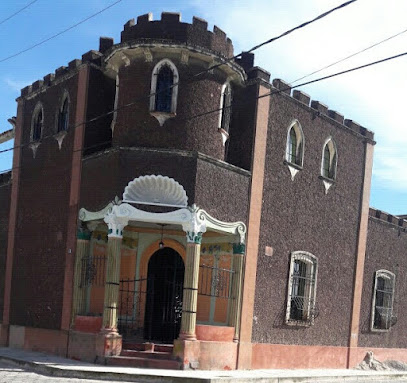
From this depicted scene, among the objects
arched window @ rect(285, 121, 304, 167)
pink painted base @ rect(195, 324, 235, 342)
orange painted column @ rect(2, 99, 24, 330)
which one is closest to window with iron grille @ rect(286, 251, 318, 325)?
arched window @ rect(285, 121, 304, 167)

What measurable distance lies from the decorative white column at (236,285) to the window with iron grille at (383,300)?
772cm

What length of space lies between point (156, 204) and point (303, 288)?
20.2ft

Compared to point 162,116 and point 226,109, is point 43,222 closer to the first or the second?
point 162,116

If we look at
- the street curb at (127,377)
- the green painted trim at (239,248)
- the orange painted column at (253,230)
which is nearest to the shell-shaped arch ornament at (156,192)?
the green painted trim at (239,248)

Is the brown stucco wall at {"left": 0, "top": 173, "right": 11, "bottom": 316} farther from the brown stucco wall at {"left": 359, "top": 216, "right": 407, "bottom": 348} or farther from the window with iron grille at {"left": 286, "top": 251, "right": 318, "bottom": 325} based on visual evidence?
the brown stucco wall at {"left": 359, "top": 216, "right": 407, "bottom": 348}

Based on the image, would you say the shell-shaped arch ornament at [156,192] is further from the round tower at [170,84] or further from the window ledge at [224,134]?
the window ledge at [224,134]

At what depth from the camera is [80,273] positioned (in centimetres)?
1667

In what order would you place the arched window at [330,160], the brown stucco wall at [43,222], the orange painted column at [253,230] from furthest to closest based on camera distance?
the arched window at [330,160] < the brown stucco wall at [43,222] < the orange painted column at [253,230]

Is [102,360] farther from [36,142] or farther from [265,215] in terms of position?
[36,142]

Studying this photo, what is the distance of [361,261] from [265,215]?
5.61m

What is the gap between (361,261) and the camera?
2144 cm

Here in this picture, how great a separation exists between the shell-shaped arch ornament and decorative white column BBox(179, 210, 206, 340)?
0.52 metres

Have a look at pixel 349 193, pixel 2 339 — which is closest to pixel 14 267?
pixel 2 339

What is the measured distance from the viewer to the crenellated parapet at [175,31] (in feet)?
52.1
